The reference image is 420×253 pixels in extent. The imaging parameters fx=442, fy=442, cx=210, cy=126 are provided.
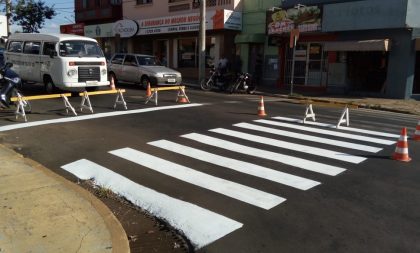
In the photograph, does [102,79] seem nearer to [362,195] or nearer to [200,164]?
[200,164]

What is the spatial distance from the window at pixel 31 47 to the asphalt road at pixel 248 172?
16.7ft

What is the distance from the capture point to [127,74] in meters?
21.9

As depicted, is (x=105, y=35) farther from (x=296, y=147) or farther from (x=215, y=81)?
(x=296, y=147)

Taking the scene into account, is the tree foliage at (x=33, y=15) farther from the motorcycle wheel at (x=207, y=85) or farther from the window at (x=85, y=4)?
the motorcycle wheel at (x=207, y=85)

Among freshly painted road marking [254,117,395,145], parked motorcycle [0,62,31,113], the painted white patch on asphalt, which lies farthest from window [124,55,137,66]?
the painted white patch on asphalt

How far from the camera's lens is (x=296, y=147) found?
922cm

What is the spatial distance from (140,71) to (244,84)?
5.00 meters

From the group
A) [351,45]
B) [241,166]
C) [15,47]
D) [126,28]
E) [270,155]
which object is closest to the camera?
[241,166]

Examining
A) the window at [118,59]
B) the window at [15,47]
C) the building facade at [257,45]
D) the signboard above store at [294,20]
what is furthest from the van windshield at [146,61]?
the signboard above store at [294,20]

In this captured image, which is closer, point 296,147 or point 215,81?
point 296,147

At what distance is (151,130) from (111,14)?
28.5 m

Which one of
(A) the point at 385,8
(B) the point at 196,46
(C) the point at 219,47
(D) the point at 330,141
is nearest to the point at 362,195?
(D) the point at 330,141

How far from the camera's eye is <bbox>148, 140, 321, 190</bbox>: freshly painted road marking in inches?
270

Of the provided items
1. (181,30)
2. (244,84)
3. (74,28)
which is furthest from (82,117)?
(74,28)
